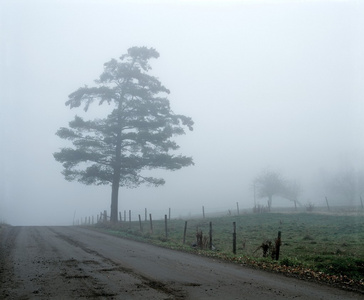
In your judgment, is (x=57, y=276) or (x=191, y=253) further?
(x=191, y=253)

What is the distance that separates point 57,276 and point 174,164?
26.0m

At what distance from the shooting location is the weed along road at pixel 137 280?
751 cm

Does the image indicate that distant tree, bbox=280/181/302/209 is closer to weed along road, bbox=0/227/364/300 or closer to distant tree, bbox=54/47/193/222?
distant tree, bbox=54/47/193/222

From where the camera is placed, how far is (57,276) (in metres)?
9.06

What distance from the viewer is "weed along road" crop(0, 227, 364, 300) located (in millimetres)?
7508

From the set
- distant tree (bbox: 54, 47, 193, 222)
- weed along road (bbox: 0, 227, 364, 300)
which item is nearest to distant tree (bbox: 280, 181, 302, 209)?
distant tree (bbox: 54, 47, 193, 222)

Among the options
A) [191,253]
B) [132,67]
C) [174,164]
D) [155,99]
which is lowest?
[191,253]

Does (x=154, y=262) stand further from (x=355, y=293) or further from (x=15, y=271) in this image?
(x=355, y=293)

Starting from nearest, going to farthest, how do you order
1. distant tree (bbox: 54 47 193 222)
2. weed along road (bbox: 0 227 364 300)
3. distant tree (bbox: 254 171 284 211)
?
weed along road (bbox: 0 227 364 300) → distant tree (bbox: 54 47 193 222) → distant tree (bbox: 254 171 284 211)

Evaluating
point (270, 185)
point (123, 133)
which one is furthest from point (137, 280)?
point (270, 185)

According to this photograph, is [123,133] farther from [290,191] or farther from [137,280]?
[290,191]

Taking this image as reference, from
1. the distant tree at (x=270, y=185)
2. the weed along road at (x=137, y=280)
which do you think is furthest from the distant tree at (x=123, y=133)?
the distant tree at (x=270, y=185)

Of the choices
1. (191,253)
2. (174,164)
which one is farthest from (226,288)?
(174,164)

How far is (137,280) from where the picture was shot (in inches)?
347
